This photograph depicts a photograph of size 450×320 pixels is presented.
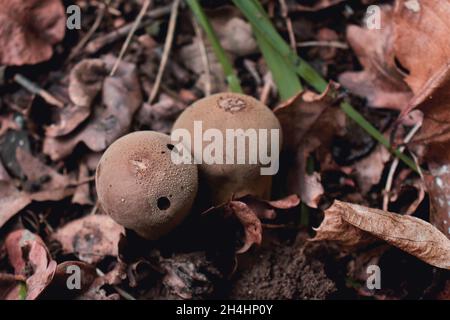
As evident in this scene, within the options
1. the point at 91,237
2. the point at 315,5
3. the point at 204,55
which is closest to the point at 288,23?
the point at 315,5

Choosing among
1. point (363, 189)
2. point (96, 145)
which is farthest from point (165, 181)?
point (363, 189)

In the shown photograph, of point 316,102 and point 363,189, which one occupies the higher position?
point 316,102

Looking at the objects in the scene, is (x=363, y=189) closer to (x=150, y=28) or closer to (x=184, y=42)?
(x=184, y=42)

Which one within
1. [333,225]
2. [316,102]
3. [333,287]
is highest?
[316,102]

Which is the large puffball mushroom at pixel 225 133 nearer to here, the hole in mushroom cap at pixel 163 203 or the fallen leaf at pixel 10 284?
the hole in mushroom cap at pixel 163 203

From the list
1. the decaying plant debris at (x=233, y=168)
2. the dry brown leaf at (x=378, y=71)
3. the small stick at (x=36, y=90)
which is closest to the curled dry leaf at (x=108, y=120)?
the decaying plant debris at (x=233, y=168)

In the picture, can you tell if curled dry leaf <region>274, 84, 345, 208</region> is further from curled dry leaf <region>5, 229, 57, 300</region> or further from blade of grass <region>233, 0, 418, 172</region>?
curled dry leaf <region>5, 229, 57, 300</region>

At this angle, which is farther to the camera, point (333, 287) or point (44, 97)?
point (44, 97)

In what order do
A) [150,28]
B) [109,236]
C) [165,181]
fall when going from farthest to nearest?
[150,28], [109,236], [165,181]
